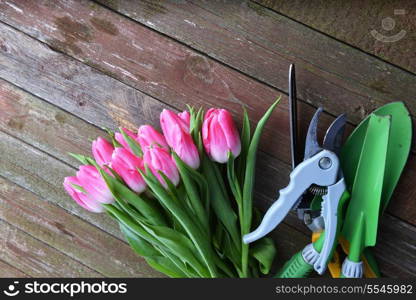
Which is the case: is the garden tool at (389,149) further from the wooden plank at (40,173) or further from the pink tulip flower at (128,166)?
the wooden plank at (40,173)

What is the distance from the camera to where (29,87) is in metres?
1.05

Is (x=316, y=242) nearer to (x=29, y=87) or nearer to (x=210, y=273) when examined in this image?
(x=210, y=273)

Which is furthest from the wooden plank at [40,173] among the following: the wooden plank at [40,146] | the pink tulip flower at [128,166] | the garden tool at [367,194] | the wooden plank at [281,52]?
the garden tool at [367,194]

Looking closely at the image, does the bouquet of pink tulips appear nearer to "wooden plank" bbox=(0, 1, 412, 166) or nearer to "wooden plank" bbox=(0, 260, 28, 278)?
"wooden plank" bbox=(0, 1, 412, 166)

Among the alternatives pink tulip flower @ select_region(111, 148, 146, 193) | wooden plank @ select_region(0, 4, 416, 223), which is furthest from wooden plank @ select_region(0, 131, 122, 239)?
pink tulip flower @ select_region(111, 148, 146, 193)

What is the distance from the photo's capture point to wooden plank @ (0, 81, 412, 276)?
96cm

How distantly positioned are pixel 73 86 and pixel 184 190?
0.30 meters

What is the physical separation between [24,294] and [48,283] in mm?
57

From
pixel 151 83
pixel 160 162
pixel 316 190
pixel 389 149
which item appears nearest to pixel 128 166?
pixel 160 162

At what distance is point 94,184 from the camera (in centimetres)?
87

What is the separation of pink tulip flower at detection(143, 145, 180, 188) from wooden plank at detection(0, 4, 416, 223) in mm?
148

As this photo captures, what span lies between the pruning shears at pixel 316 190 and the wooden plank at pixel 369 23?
0.37ft

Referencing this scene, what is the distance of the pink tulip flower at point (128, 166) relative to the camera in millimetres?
869

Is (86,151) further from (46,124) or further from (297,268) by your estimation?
(297,268)
